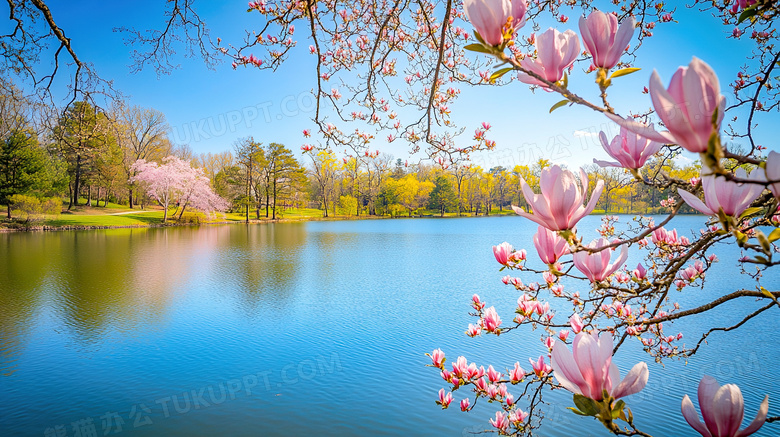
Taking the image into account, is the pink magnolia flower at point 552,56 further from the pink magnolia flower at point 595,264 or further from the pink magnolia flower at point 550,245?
the pink magnolia flower at point 595,264

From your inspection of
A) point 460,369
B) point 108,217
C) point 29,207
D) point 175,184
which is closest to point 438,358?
point 460,369

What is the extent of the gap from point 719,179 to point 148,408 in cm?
444

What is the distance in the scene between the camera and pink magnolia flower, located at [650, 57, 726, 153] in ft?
1.19

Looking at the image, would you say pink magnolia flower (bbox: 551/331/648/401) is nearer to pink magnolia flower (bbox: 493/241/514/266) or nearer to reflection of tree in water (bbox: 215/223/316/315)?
pink magnolia flower (bbox: 493/241/514/266)

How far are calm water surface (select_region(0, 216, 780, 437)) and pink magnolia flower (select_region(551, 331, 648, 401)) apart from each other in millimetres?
3051

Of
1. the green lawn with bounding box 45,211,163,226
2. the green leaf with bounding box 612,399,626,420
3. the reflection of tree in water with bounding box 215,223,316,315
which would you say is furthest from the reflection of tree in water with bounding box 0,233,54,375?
the green lawn with bounding box 45,211,163,226

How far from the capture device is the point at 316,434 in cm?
326

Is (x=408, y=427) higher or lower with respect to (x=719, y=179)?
lower

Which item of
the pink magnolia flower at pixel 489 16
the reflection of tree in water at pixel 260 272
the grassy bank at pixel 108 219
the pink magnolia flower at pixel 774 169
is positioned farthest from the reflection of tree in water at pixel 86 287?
the grassy bank at pixel 108 219

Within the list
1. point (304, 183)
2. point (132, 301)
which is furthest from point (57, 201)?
point (132, 301)

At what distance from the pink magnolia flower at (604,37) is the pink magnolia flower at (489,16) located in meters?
0.14

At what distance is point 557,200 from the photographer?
623 mm

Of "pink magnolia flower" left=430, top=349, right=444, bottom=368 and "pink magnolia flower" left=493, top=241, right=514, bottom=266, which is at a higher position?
"pink magnolia flower" left=493, top=241, right=514, bottom=266

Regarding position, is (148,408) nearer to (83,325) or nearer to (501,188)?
(83,325)
